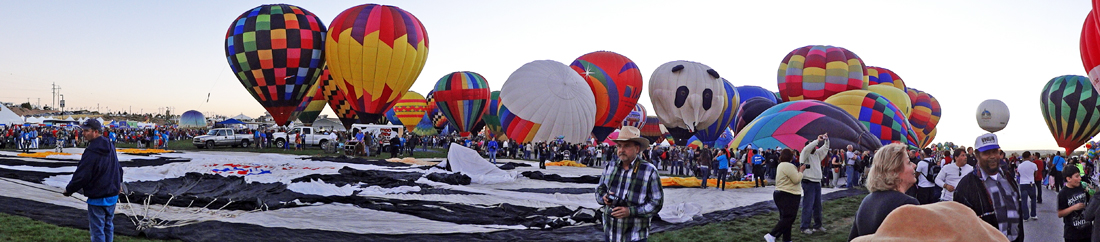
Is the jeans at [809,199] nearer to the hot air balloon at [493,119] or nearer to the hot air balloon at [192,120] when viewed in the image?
the hot air balloon at [493,119]

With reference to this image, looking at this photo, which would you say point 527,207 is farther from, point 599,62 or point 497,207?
point 599,62

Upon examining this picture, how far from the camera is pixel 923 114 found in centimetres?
3538

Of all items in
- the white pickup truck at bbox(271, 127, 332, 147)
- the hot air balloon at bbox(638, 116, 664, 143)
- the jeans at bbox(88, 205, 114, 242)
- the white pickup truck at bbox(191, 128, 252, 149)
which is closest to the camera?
the jeans at bbox(88, 205, 114, 242)

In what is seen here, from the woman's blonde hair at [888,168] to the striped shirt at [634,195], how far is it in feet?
4.36

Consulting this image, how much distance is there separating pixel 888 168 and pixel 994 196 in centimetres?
196

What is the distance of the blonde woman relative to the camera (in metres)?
2.61

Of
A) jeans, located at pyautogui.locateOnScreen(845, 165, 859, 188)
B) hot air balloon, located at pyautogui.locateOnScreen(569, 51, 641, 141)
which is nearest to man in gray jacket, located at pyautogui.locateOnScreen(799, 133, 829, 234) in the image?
jeans, located at pyautogui.locateOnScreen(845, 165, 859, 188)

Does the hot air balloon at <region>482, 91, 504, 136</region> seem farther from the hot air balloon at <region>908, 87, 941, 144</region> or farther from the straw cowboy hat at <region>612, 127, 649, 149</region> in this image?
the straw cowboy hat at <region>612, 127, 649, 149</region>

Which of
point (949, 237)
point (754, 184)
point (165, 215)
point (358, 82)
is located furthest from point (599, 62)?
point (949, 237)

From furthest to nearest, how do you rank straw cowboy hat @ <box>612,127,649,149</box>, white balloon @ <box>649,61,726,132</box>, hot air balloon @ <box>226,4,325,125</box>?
1. white balloon @ <box>649,61,726,132</box>
2. hot air balloon @ <box>226,4,325,125</box>
3. straw cowboy hat @ <box>612,127,649,149</box>

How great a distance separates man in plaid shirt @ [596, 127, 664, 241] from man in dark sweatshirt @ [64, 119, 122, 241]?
381 centimetres

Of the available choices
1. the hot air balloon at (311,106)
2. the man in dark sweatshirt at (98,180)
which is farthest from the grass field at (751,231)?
the hot air balloon at (311,106)

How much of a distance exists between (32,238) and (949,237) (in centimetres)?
729

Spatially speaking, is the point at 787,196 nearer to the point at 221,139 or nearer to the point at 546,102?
the point at 546,102
